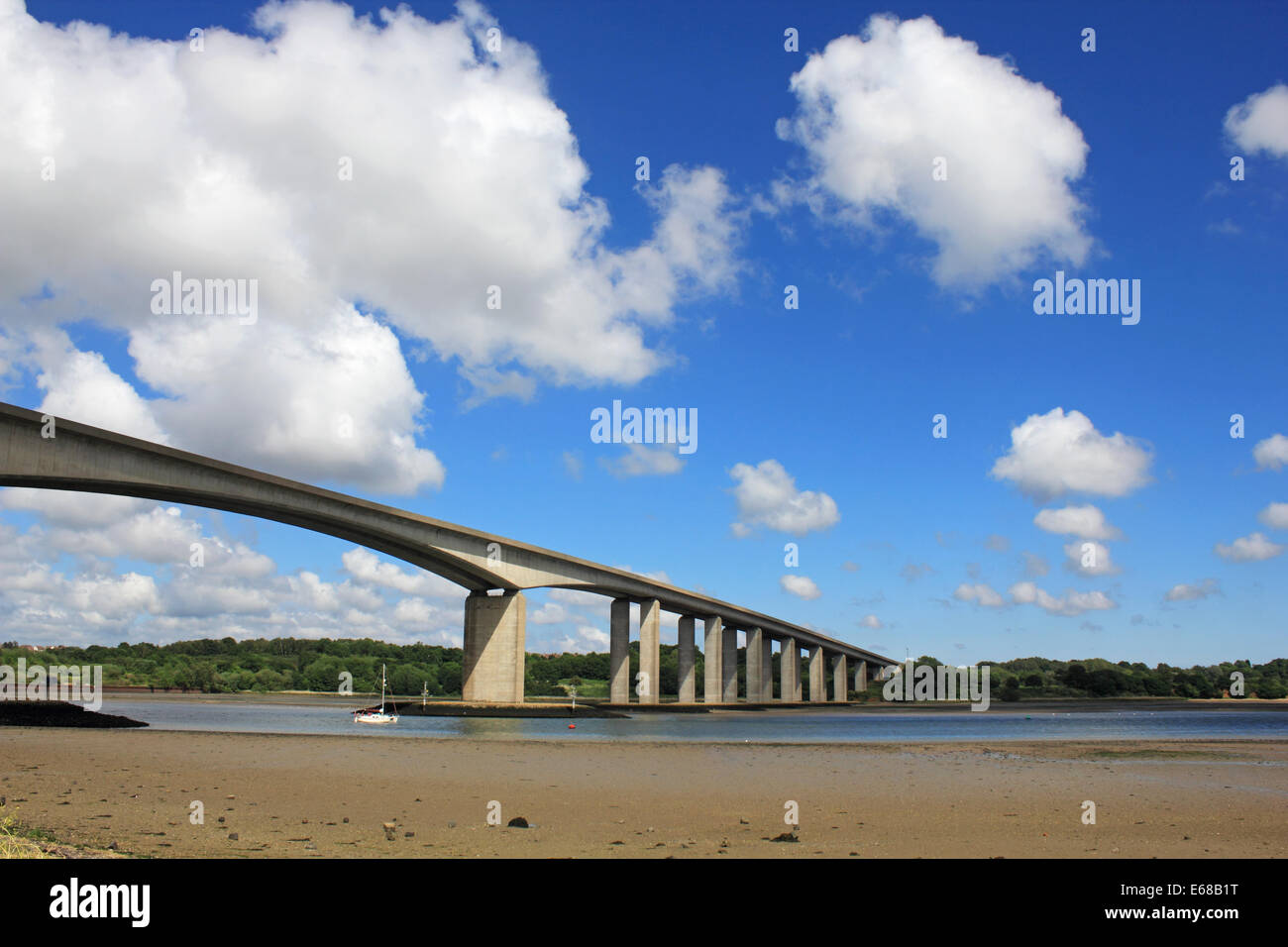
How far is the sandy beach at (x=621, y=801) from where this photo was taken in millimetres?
13023

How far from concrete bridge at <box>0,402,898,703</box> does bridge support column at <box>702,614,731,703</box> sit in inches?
5.1

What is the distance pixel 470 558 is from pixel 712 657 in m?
46.9

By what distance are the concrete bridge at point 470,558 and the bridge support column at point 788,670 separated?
0.68ft

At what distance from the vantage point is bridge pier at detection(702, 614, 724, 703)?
104375 millimetres

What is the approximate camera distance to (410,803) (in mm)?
17391

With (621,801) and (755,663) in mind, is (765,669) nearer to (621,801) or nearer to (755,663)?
(755,663)

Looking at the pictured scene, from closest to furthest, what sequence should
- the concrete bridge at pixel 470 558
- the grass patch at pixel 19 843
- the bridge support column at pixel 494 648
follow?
the grass patch at pixel 19 843
the concrete bridge at pixel 470 558
the bridge support column at pixel 494 648

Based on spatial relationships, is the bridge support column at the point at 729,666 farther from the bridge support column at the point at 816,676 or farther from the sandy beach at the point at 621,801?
the sandy beach at the point at 621,801

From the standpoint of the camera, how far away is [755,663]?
12038cm

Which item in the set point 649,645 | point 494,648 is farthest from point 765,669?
point 494,648

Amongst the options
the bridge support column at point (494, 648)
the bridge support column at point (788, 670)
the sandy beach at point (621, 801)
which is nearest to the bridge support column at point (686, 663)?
the bridge support column at point (788, 670)

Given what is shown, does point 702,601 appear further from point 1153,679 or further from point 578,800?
point 1153,679

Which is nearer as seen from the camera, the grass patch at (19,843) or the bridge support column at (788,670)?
the grass patch at (19,843)
